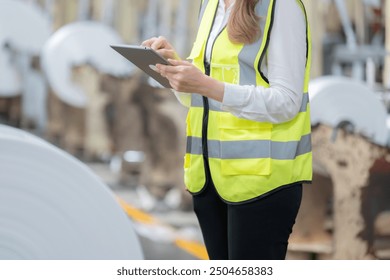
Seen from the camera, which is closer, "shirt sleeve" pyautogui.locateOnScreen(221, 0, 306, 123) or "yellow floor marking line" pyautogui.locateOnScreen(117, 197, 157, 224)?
"shirt sleeve" pyautogui.locateOnScreen(221, 0, 306, 123)

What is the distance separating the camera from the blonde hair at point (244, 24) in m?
1.25

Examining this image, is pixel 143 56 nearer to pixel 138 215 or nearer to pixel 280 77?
pixel 280 77

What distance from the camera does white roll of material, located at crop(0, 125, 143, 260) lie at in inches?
40.1

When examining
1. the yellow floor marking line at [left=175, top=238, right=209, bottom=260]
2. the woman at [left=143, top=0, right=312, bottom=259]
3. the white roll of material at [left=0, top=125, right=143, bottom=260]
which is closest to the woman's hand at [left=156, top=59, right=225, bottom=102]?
the woman at [left=143, top=0, right=312, bottom=259]

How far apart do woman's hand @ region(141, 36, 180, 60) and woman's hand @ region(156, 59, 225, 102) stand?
81 mm

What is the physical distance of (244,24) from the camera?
1.25 meters

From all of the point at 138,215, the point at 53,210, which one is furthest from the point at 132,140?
the point at 53,210

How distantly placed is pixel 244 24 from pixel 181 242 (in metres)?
2.38

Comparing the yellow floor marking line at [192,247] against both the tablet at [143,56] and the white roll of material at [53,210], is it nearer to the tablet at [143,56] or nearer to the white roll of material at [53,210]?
the tablet at [143,56]

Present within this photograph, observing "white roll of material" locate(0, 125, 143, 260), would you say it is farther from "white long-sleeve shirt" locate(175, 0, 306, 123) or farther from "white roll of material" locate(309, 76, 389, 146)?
"white roll of material" locate(309, 76, 389, 146)

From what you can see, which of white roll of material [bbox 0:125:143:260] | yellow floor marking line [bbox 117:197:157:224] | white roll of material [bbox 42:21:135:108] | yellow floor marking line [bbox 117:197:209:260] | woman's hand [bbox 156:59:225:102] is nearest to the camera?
white roll of material [bbox 0:125:143:260]
